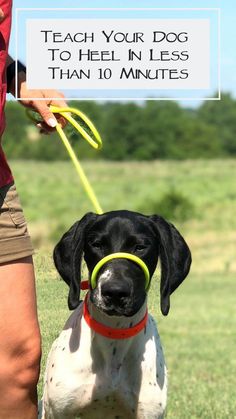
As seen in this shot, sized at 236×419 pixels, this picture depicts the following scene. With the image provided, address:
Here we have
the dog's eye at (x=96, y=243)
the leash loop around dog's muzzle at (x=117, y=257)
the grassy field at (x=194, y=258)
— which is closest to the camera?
the leash loop around dog's muzzle at (x=117, y=257)

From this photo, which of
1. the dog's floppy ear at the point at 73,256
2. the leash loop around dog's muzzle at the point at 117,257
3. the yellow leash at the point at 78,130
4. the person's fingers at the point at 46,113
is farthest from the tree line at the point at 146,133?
the leash loop around dog's muzzle at the point at 117,257

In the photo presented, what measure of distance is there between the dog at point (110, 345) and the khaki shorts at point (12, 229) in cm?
30

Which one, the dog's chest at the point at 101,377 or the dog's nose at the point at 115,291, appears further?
the dog's chest at the point at 101,377

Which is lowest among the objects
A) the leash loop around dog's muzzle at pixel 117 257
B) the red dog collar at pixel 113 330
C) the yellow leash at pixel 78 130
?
the red dog collar at pixel 113 330

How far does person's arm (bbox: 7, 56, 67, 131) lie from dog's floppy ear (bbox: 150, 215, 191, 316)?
0.76 meters

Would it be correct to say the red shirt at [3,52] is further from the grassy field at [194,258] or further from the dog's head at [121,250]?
the grassy field at [194,258]

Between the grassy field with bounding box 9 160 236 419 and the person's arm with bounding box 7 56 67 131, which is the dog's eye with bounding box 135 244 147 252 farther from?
the person's arm with bounding box 7 56 67 131

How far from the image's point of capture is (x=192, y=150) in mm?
72125

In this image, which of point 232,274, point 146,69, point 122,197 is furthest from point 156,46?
point 122,197

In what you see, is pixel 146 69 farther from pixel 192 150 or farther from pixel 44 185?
pixel 192 150

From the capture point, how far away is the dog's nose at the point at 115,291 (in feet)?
15.0

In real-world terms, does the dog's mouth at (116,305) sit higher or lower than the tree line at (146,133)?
lower

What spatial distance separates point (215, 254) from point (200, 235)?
3.84 metres

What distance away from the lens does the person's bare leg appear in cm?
480
